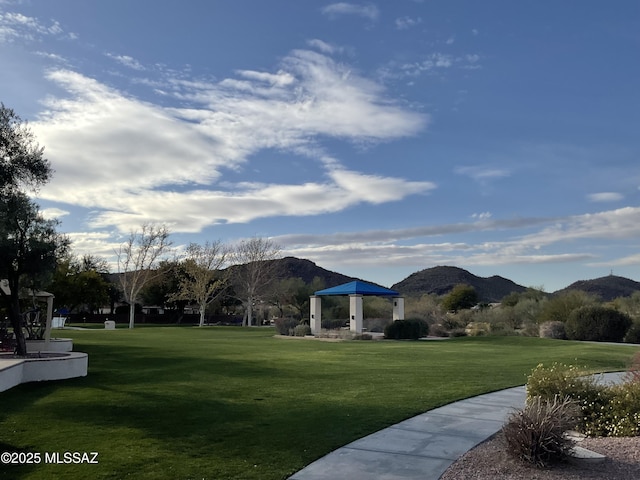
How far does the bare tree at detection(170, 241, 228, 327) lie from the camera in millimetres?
55500

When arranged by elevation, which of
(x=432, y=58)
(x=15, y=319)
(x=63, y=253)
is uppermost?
(x=432, y=58)

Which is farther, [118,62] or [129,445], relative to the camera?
[118,62]

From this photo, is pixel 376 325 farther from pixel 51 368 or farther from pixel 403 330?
pixel 51 368

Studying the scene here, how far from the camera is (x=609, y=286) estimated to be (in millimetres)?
79875

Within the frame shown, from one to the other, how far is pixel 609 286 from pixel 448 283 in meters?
22.5

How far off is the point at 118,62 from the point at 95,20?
63.7 inches

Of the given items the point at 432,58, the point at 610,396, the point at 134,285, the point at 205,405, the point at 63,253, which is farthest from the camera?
the point at 134,285

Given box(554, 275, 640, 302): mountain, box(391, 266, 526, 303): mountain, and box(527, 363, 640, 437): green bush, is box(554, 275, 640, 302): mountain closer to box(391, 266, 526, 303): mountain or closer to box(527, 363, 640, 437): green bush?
box(391, 266, 526, 303): mountain

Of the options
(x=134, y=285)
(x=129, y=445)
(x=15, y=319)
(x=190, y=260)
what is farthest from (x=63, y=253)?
(x=190, y=260)

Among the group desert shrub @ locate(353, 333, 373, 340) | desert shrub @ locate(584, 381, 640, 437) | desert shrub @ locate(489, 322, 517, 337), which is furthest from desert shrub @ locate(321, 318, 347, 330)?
desert shrub @ locate(584, 381, 640, 437)

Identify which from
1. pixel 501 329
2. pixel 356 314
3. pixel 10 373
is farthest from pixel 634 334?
pixel 10 373

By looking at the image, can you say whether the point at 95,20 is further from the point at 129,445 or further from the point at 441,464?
the point at 441,464

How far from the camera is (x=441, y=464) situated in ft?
19.6

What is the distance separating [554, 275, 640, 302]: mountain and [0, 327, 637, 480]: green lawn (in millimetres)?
67290
